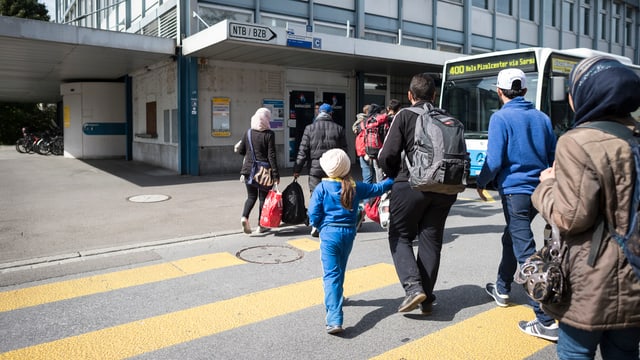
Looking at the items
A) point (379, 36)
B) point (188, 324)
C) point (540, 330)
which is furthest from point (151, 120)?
point (540, 330)

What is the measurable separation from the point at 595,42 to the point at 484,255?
2878 cm

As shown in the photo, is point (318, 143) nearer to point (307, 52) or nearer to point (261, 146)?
point (261, 146)

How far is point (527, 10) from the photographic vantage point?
84.4 feet

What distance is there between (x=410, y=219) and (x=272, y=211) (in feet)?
10.1

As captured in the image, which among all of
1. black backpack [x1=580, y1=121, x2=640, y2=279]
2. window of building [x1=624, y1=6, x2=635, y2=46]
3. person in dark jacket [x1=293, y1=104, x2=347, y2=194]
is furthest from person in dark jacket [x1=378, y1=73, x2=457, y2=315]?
window of building [x1=624, y1=6, x2=635, y2=46]

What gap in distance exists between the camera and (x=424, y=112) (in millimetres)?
4246

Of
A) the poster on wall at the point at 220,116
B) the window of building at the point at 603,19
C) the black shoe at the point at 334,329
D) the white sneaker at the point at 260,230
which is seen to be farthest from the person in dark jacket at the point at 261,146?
the window of building at the point at 603,19

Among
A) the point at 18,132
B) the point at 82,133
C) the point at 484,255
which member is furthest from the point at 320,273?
the point at 18,132

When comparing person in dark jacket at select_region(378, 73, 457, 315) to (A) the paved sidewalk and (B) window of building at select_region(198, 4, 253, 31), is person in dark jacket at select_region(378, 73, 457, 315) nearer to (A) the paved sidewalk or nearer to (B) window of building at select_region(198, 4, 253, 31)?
(A) the paved sidewalk

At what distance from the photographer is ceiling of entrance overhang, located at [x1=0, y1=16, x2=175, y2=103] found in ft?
40.1

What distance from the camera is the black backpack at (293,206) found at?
7.06m

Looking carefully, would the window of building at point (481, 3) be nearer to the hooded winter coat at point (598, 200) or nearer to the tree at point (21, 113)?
the hooded winter coat at point (598, 200)

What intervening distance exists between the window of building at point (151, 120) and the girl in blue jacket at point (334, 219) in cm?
1484

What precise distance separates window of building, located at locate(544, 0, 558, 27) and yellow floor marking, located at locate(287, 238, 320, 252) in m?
24.1
